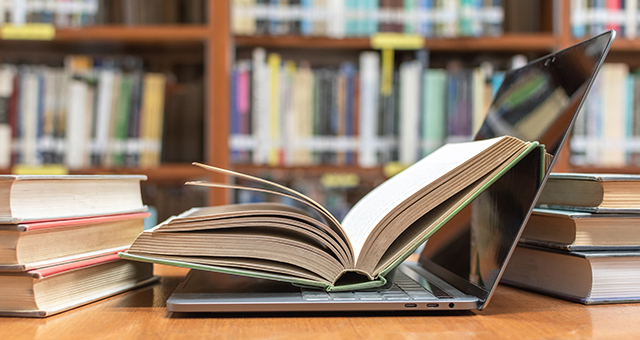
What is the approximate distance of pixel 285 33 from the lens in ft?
4.96

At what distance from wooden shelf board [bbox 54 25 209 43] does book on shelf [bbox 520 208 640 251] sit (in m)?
1.23

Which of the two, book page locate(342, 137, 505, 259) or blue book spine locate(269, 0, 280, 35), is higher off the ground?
blue book spine locate(269, 0, 280, 35)

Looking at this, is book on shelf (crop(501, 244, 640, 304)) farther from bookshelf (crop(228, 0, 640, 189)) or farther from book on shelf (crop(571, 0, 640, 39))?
book on shelf (crop(571, 0, 640, 39))

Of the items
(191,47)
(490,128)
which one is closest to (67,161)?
→ (191,47)

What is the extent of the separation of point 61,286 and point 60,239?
0.04 m

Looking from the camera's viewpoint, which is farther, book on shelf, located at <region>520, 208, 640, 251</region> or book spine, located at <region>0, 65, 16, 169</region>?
book spine, located at <region>0, 65, 16, 169</region>

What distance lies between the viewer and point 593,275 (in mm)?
475

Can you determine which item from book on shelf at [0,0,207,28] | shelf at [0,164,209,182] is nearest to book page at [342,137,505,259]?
shelf at [0,164,209,182]

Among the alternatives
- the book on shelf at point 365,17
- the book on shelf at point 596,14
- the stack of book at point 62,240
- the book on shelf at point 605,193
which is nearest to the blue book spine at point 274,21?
the book on shelf at point 365,17

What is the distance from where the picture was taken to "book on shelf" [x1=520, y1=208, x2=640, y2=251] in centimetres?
48

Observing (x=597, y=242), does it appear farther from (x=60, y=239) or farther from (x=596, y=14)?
(x=596, y=14)

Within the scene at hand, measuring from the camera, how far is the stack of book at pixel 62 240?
0.42m

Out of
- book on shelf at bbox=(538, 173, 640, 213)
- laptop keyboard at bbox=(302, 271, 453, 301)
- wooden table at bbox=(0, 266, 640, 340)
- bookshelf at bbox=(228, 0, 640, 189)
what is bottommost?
wooden table at bbox=(0, 266, 640, 340)

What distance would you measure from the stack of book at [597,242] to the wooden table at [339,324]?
0.07ft
